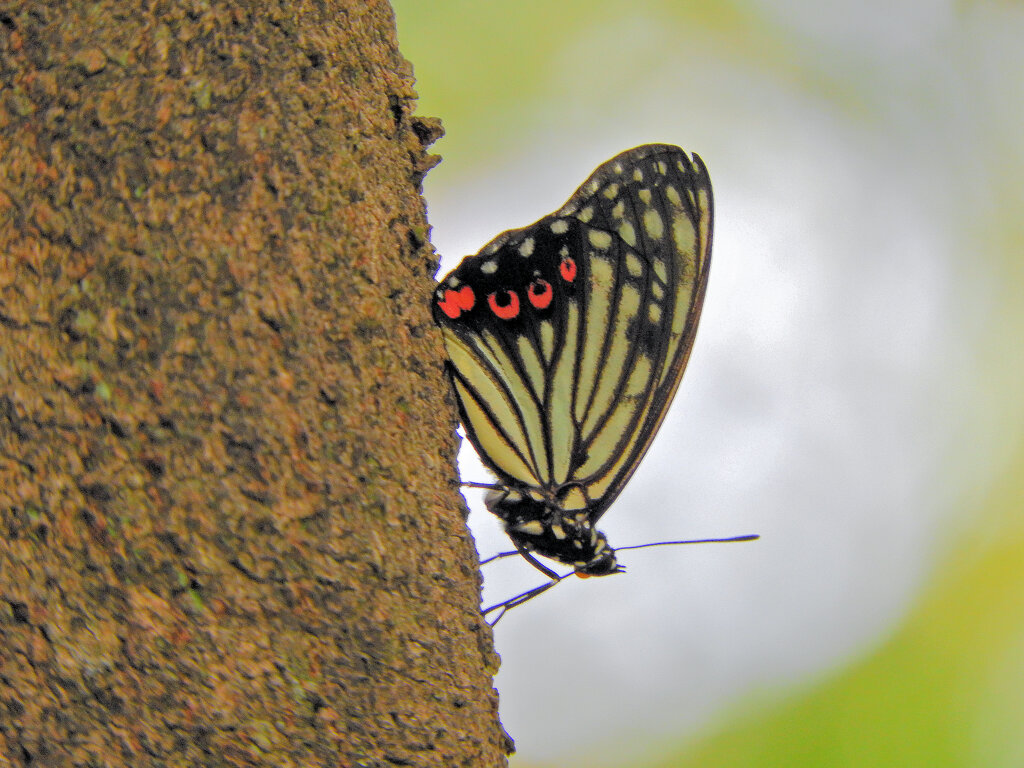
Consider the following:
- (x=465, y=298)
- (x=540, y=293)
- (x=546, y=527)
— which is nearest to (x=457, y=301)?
(x=465, y=298)

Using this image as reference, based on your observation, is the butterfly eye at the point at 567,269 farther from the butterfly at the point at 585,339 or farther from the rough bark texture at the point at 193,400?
the rough bark texture at the point at 193,400

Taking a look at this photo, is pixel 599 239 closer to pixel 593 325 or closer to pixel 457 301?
pixel 593 325

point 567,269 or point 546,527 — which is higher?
point 567,269

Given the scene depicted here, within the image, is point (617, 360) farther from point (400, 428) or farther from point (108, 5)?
point (108, 5)

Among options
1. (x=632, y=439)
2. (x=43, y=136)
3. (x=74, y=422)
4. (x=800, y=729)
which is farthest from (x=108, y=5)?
(x=800, y=729)

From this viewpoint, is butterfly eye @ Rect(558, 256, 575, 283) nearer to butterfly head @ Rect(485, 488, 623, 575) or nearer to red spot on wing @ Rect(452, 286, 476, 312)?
red spot on wing @ Rect(452, 286, 476, 312)

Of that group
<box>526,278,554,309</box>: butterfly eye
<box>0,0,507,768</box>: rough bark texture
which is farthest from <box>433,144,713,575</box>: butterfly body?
<box>0,0,507,768</box>: rough bark texture

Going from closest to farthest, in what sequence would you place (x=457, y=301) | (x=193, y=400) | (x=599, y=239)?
(x=193, y=400)
(x=457, y=301)
(x=599, y=239)
